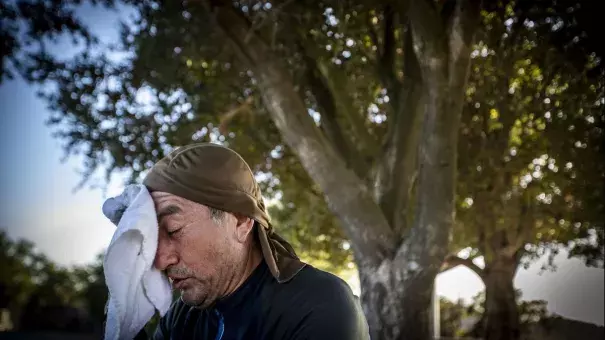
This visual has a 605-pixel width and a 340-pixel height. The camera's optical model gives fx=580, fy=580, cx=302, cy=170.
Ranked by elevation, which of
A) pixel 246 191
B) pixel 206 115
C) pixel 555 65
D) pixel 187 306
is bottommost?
pixel 187 306

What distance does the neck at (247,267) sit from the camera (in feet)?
6.32

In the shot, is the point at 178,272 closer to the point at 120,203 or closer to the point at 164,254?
the point at 164,254

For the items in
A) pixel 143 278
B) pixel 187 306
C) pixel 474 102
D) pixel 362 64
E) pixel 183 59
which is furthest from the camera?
pixel 474 102

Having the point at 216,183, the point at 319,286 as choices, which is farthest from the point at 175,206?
the point at 319,286

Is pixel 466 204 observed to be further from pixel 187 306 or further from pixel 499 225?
pixel 187 306

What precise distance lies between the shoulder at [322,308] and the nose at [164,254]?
360mm

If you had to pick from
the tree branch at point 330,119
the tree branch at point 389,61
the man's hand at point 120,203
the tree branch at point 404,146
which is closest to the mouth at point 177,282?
the man's hand at point 120,203

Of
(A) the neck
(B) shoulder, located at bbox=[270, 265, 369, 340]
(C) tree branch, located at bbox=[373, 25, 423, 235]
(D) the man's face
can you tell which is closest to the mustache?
(D) the man's face

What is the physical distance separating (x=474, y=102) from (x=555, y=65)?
332 cm

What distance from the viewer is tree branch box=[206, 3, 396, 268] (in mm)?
5965

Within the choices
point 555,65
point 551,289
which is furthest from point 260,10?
point 551,289

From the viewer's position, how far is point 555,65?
518 centimetres

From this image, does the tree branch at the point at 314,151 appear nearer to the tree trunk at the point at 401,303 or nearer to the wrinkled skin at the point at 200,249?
the tree trunk at the point at 401,303

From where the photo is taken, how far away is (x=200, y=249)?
185cm
